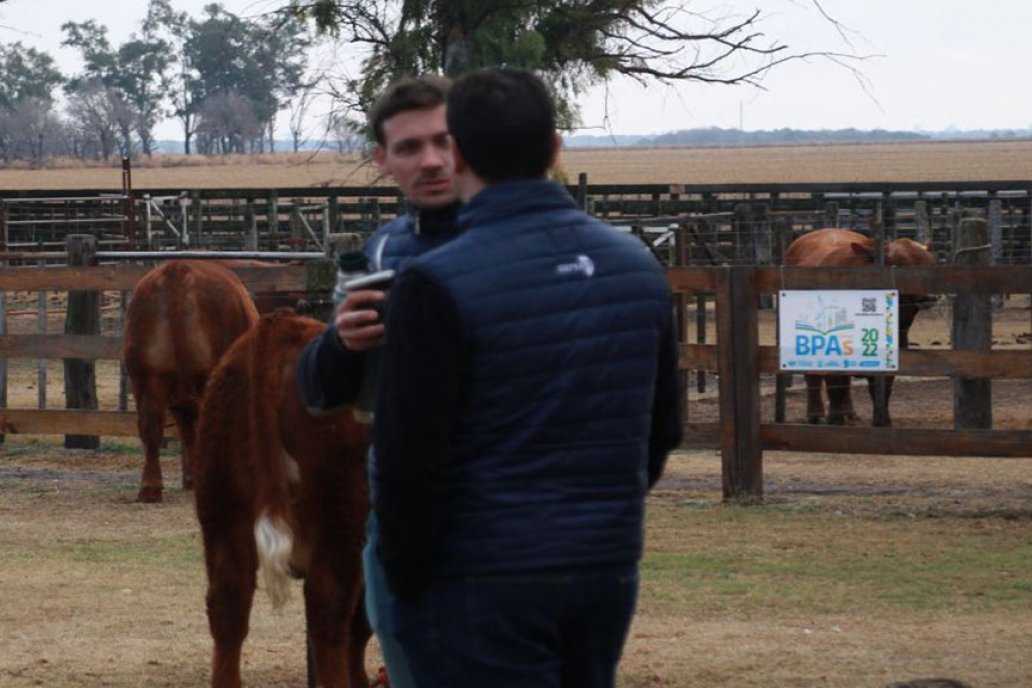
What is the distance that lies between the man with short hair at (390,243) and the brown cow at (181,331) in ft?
21.6

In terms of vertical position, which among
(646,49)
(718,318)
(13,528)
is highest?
(646,49)

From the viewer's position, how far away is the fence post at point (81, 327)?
13.8m

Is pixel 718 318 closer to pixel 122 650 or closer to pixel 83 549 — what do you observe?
pixel 83 549

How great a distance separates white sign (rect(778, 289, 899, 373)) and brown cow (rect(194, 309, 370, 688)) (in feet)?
19.1

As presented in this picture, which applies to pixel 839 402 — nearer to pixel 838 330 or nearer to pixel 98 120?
pixel 838 330

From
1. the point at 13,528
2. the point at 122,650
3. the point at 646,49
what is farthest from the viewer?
the point at 646,49

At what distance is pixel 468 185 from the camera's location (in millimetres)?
3336

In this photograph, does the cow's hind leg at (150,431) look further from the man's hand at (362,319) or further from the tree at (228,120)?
the tree at (228,120)

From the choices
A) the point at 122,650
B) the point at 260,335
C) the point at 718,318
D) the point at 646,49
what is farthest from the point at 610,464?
the point at 646,49

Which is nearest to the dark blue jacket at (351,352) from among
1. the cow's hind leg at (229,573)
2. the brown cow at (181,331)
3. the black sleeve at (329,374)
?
the black sleeve at (329,374)

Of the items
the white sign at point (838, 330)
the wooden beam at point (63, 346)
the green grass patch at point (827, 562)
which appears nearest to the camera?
the green grass patch at point (827, 562)

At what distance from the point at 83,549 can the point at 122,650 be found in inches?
104

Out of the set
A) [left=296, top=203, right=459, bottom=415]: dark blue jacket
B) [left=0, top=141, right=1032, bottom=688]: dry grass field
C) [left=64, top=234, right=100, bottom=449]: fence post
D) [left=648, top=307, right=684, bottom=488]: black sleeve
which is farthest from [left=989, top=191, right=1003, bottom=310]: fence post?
[left=648, top=307, right=684, bottom=488]: black sleeve

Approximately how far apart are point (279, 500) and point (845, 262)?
11249 millimetres
